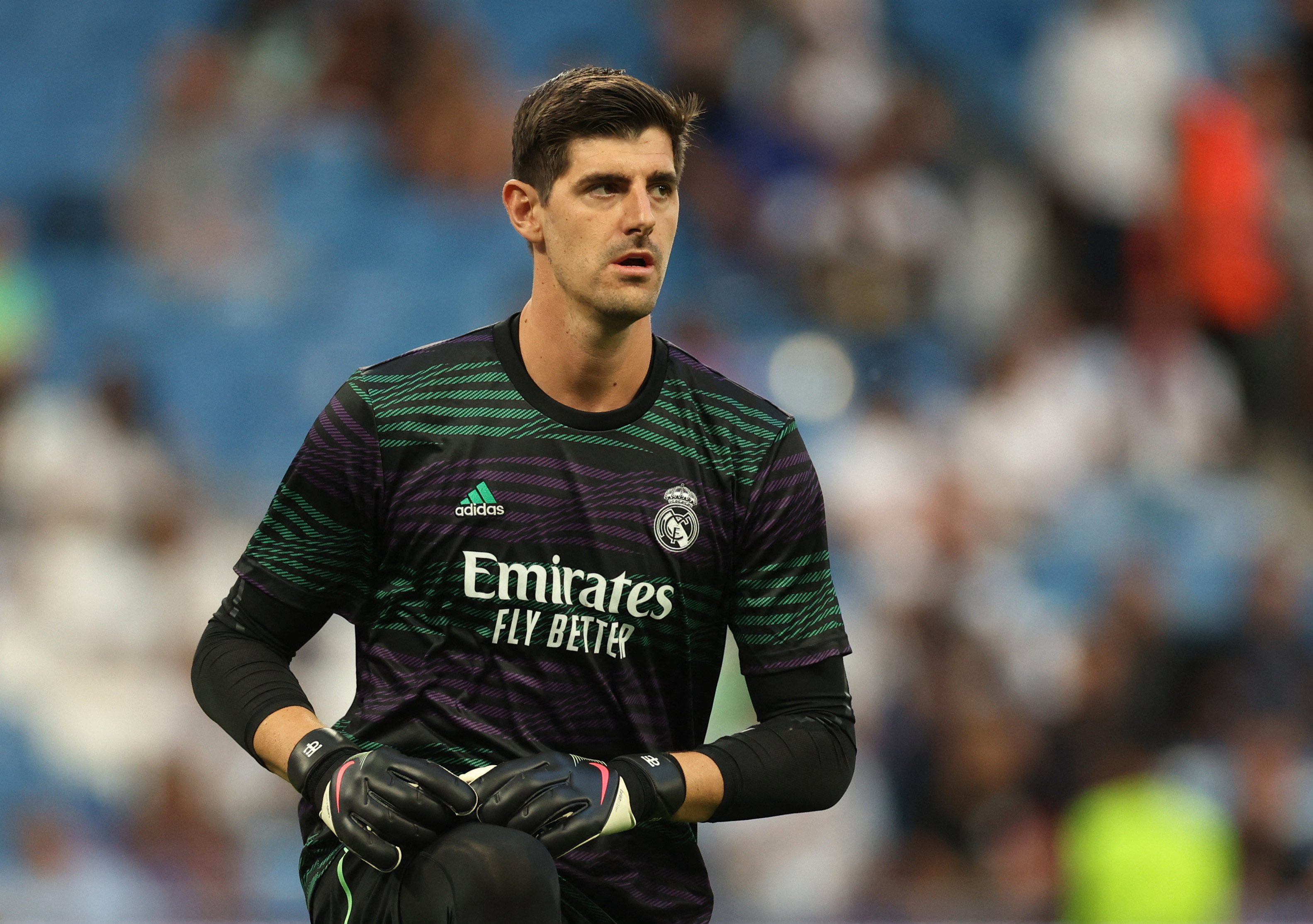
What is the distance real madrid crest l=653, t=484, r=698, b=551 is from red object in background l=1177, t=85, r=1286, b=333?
17.7 ft

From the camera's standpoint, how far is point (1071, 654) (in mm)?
6879

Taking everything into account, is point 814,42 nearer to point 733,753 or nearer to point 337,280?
point 337,280

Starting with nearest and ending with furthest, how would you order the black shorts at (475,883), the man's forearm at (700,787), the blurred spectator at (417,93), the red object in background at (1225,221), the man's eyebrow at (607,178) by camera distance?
the black shorts at (475,883) → the man's forearm at (700,787) → the man's eyebrow at (607,178) → the red object in background at (1225,221) → the blurred spectator at (417,93)

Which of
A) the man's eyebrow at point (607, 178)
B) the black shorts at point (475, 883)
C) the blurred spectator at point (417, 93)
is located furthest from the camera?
the blurred spectator at point (417, 93)

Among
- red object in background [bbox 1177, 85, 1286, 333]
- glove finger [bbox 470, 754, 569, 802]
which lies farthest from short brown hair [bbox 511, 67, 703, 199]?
red object in background [bbox 1177, 85, 1286, 333]

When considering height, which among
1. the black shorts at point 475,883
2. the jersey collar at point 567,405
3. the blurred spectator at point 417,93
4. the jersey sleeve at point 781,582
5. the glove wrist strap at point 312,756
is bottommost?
the black shorts at point 475,883

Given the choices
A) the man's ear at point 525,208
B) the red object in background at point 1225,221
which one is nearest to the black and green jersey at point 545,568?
the man's ear at point 525,208

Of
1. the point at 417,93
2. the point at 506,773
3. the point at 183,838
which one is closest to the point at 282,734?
the point at 506,773

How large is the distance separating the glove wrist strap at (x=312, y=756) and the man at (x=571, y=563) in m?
0.04

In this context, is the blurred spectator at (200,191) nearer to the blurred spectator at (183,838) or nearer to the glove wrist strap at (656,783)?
the blurred spectator at (183,838)

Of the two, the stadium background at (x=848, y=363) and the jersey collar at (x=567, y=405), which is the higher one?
the stadium background at (x=848, y=363)

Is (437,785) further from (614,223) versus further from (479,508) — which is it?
(614,223)

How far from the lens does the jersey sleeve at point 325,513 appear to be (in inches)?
110

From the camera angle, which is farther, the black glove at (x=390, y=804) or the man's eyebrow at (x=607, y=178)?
the man's eyebrow at (x=607, y=178)
